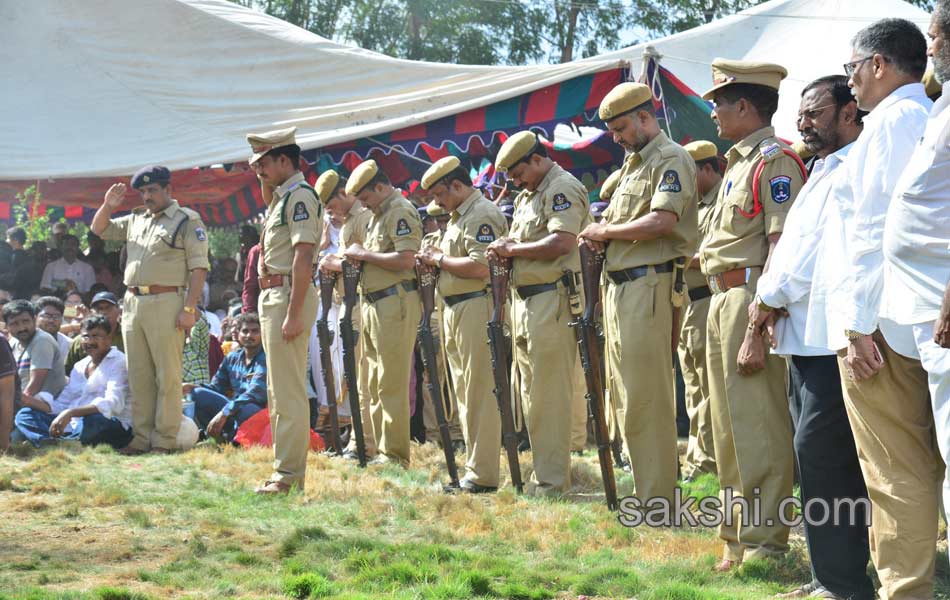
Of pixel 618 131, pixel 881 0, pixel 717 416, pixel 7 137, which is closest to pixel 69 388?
pixel 7 137

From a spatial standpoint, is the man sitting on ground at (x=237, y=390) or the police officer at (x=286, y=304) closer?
the police officer at (x=286, y=304)

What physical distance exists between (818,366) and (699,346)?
9.88ft

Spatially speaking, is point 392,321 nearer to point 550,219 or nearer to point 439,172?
point 439,172

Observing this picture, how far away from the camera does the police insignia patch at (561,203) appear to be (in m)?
6.41

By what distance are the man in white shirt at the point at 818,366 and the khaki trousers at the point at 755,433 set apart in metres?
0.29

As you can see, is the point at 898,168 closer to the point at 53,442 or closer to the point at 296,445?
the point at 296,445

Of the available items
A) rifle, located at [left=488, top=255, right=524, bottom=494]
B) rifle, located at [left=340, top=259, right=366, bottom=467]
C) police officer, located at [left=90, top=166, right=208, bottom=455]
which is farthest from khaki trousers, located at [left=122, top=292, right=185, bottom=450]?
rifle, located at [left=488, top=255, right=524, bottom=494]

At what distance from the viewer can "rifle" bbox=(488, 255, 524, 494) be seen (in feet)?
21.9

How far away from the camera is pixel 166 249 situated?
892 centimetres

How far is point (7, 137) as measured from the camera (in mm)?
11547

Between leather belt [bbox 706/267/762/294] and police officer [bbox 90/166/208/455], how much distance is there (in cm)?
513

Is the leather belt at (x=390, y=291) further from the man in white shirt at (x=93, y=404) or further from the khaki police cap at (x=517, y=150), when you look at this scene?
the man in white shirt at (x=93, y=404)

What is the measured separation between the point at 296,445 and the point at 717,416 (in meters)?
2.88

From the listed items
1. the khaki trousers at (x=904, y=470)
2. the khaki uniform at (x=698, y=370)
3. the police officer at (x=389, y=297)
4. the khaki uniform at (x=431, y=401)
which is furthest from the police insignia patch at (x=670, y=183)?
the khaki uniform at (x=431, y=401)
